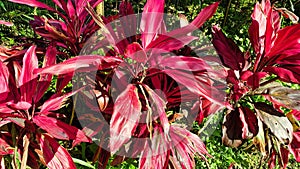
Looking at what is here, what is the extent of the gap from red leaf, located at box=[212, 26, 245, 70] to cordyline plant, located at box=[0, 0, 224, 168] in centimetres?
13

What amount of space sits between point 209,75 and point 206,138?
0.87m

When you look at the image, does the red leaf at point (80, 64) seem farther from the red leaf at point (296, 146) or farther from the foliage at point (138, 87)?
the red leaf at point (296, 146)

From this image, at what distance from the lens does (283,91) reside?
1412 millimetres

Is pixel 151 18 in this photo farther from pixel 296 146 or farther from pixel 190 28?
pixel 296 146

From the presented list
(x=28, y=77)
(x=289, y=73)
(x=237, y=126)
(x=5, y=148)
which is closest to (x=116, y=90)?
(x=28, y=77)

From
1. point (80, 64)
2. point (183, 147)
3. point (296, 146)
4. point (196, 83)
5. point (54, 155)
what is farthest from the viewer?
point (296, 146)

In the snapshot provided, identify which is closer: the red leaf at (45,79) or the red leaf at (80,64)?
the red leaf at (80,64)

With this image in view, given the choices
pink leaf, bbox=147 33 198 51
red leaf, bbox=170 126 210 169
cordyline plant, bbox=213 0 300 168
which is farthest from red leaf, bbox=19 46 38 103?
cordyline plant, bbox=213 0 300 168

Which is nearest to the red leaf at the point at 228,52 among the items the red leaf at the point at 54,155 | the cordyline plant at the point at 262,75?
the cordyline plant at the point at 262,75

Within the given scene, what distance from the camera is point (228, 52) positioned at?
1.42 meters

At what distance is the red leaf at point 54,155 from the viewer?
4.02 feet

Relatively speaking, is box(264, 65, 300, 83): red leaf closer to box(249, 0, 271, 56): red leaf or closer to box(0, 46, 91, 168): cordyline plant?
box(249, 0, 271, 56): red leaf

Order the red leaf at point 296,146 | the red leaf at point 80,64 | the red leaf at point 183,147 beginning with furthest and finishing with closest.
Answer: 1. the red leaf at point 296,146
2. the red leaf at point 183,147
3. the red leaf at point 80,64

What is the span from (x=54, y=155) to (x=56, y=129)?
0.12 meters
